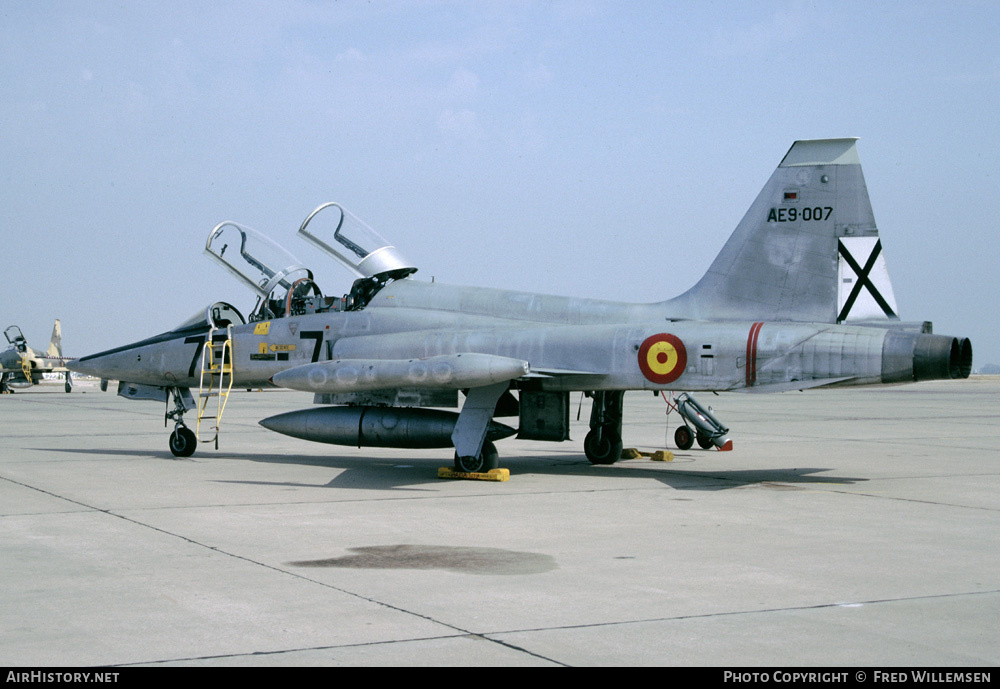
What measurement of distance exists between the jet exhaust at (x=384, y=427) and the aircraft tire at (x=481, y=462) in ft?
0.61

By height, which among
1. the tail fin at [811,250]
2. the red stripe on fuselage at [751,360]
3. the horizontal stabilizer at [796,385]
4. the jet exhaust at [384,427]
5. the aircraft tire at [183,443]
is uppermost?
the tail fin at [811,250]

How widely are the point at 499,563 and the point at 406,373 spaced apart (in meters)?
5.14

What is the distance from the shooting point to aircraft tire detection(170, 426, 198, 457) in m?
15.7

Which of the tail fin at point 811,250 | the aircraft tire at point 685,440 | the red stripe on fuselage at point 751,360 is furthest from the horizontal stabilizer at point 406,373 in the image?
the aircraft tire at point 685,440

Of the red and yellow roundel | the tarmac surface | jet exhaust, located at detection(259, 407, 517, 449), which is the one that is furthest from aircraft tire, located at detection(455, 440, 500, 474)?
the red and yellow roundel

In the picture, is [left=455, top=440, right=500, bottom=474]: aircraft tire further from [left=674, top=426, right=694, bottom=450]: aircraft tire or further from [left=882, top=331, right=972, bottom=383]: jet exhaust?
[left=674, top=426, right=694, bottom=450]: aircraft tire

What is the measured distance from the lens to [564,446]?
19.0 metres

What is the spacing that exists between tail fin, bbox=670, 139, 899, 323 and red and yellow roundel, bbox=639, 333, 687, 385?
2.76 feet

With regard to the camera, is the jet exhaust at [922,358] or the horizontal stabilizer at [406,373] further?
the horizontal stabilizer at [406,373]

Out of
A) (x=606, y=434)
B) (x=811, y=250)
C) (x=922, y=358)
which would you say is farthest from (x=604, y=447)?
(x=922, y=358)

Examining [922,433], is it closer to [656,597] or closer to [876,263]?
[876,263]

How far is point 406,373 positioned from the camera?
488 inches

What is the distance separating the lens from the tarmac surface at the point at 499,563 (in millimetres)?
5238

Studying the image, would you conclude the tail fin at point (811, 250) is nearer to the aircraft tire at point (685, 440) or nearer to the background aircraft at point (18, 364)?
the aircraft tire at point (685, 440)
